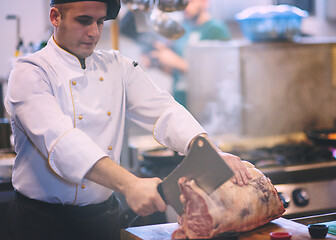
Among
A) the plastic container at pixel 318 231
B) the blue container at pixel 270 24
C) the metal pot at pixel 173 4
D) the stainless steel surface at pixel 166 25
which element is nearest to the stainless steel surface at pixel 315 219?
the plastic container at pixel 318 231

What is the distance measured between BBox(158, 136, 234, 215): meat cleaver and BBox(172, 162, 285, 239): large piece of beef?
Answer: 26mm

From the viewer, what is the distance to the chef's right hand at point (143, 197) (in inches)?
65.9

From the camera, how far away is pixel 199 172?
5.71ft

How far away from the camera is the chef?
189 cm

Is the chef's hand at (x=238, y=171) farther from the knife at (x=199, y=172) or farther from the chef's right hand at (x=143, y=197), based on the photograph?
the chef's right hand at (x=143, y=197)

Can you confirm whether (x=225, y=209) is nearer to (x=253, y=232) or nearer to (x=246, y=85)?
(x=253, y=232)

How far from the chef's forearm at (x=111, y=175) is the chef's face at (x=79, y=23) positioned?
20.9 inches

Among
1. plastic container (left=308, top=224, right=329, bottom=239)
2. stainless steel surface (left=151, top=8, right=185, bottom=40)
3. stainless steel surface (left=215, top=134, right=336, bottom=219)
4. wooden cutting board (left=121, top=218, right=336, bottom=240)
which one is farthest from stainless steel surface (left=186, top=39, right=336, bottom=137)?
plastic container (left=308, top=224, right=329, bottom=239)

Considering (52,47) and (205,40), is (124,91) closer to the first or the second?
(52,47)

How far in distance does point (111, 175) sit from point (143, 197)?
13cm

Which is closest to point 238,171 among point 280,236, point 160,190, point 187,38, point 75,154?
point 280,236

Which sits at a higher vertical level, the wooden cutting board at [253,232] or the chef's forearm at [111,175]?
the chef's forearm at [111,175]

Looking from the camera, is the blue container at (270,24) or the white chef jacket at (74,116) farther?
the blue container at (270,24)

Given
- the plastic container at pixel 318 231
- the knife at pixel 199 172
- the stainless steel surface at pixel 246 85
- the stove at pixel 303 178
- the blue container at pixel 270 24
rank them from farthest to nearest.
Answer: the stainless steel surface at pixel 246 85, the blue container at pixel 270 24, the stove at pixel 303 178, the plastic container at pixel 318 231, the knife at pixel 199 172
